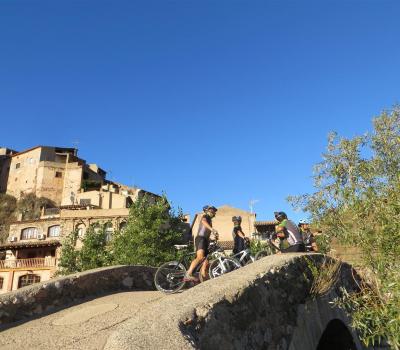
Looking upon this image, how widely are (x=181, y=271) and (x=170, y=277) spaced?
10.0 inches

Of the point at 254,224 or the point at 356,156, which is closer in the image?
the point at 356,156

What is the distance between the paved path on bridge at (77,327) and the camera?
506cm

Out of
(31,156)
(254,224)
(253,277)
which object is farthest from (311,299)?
(31,156)

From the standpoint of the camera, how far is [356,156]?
45.6ft

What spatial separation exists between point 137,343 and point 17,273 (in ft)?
140

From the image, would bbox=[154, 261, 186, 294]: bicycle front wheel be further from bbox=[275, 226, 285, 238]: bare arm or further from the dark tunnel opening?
the dark tunnel opening

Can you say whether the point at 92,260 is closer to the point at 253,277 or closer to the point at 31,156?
the point at 253,277

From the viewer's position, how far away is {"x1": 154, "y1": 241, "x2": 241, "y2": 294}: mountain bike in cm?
826

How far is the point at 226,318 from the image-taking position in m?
4.48

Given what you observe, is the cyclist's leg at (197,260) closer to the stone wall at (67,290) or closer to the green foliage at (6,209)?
the stone wall at (67,290)

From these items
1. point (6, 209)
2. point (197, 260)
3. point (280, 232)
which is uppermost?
point (6, 209)

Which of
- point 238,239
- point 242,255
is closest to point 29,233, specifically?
point 238,239

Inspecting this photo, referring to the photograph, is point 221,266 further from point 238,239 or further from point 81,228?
point 81,228

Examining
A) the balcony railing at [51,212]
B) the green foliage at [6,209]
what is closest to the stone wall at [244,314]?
the balcony railing at [51,212]
